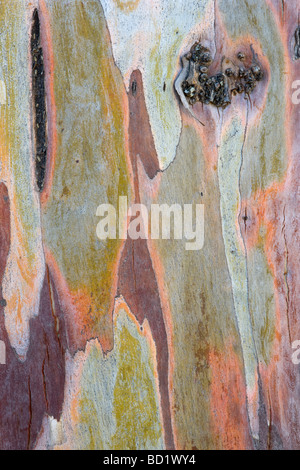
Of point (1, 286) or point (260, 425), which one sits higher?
point (1, 286)

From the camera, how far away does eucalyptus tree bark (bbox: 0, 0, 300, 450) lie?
1.96 feet

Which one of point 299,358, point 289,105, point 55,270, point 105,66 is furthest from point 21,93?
point 299,358

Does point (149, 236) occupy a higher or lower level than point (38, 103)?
lower

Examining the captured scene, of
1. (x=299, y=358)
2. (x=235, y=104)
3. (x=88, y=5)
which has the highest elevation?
(x=88, y=5)

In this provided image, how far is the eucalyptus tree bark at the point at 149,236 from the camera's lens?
60cm

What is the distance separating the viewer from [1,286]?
62cm

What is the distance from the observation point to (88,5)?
595mm

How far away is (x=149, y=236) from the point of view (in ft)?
2.01

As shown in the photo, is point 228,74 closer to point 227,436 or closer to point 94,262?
point 94,262

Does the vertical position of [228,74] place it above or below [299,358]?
above

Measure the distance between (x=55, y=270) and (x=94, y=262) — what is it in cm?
6

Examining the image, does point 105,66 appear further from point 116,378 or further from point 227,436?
point 227,436

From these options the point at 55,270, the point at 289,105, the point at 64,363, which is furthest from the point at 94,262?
the point at 289,105

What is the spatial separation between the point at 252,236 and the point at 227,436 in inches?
12.6
